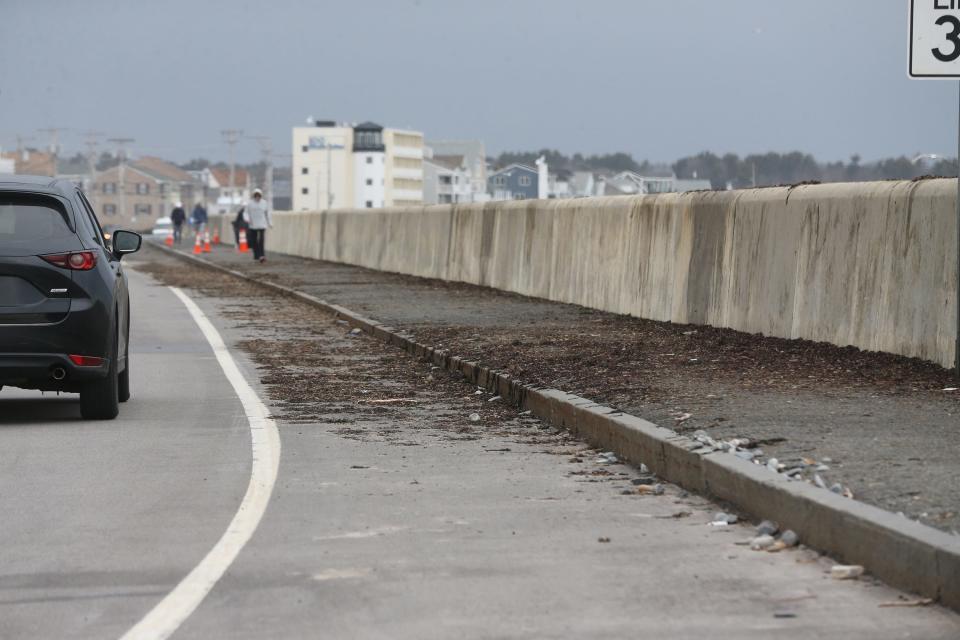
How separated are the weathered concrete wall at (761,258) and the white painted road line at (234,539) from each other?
450 centimetres

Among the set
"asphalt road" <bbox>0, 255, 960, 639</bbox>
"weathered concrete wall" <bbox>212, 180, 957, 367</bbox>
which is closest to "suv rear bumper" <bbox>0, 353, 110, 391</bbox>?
"asphalt road" <bbox>0, 255, 960, 639</bbox>

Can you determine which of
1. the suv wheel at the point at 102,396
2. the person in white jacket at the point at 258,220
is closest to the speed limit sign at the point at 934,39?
the suv wheel at the point at 102,396

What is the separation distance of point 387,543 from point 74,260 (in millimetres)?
5197

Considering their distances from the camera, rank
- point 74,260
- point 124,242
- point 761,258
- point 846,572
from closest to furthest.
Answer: point 846,572
point 74,260
point 124,242
point 761,258

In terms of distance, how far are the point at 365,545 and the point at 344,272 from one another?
2934 centimetres

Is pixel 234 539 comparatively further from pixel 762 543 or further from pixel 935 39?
pixel 935 39

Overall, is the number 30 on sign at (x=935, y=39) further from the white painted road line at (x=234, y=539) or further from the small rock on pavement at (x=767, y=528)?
the white painted road line at (x=234, y=539)

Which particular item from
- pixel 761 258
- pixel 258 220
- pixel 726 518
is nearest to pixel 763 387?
pixel 761 258

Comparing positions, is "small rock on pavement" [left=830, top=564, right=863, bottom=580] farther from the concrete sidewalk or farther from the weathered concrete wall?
the weathered concrete wall

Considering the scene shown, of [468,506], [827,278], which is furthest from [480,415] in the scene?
[468,506]

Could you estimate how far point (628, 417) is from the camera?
1077cm

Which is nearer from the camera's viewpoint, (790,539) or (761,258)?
(790,539)

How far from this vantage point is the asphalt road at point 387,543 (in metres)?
6.15

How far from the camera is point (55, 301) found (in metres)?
12.0
